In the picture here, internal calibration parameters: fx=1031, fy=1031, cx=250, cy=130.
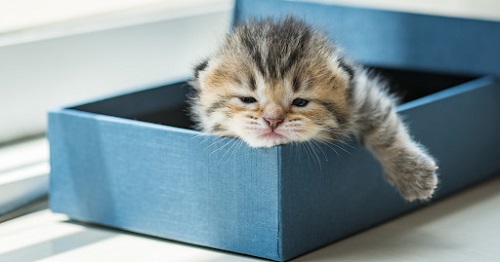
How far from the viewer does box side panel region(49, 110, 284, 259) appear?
158 centimetres

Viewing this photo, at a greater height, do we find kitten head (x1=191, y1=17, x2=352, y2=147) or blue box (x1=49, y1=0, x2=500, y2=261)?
kitten head (x1=191, y1=17, x2=352, y2=147)

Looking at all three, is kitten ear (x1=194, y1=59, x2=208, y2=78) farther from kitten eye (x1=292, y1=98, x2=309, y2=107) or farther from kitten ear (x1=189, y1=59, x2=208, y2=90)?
kitten eye (x1=292, y1=98, x2=309, y2=107)

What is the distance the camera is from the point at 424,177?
5.64 ft

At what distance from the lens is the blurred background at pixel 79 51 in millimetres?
2080

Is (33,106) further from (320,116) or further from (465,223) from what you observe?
(465,223)

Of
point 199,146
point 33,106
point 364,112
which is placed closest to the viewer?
point 199,146

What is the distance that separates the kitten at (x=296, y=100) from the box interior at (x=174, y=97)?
22cm

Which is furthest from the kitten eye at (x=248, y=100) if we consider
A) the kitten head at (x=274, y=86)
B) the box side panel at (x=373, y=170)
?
the box side panel at (x=373, y=170)

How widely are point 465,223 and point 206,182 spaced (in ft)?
1.54

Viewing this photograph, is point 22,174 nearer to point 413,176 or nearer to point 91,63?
point 91,63

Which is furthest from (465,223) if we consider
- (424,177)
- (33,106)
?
(33,106)

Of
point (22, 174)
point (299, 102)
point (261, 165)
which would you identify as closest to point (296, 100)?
point (299, 102)

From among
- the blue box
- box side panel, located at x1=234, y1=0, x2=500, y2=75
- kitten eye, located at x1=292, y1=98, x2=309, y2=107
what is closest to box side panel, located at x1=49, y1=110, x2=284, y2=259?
the blue box

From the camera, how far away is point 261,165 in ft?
5.11
